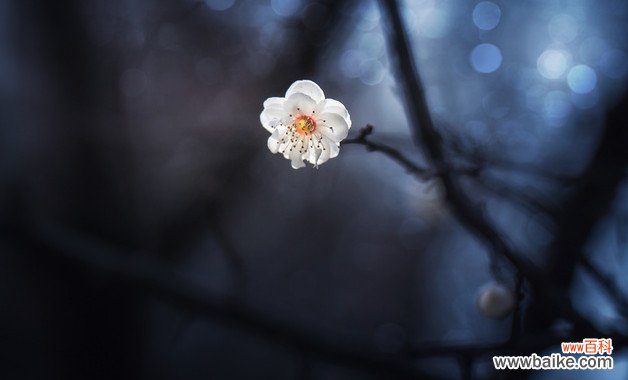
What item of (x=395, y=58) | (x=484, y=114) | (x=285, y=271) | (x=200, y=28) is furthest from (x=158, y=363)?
(x=395, y=58)

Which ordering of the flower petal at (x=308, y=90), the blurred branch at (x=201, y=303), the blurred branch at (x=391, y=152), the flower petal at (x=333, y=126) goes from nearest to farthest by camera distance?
1. the blurred branch at (x=391, y=152)
2. the flower petal at (x=333, y=126)
3. the flower petal at (x=308, y=90)
4. the blurred branch at (x=201, y=303)

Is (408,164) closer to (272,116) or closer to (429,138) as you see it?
(429,138)

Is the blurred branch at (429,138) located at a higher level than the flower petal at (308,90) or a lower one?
lower

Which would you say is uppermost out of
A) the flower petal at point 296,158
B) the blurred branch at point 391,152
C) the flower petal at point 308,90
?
the flower petal at point 308,90

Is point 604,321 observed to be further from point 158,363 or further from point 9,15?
point 158,363

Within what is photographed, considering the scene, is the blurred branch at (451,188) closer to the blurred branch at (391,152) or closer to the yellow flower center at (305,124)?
the blurred branch at (391,152)

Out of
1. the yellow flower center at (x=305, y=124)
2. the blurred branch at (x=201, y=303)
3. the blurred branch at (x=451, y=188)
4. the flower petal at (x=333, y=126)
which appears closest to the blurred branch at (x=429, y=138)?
the blurred branch at (x=451, y=188)
